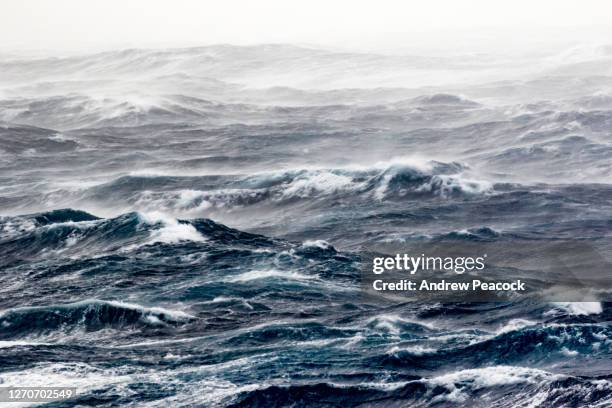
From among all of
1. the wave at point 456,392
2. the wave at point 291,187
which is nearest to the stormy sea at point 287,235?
the wave at point 456,392

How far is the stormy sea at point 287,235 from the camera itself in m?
39.4

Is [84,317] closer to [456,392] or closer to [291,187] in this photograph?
[456,392]

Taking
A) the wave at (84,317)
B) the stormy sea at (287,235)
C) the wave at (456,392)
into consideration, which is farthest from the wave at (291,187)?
the wave at (456,392)

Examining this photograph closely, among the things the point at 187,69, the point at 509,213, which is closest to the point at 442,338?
the point at 509,213

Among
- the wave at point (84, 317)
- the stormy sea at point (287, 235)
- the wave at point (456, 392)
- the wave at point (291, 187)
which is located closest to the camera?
the wave at point (456, 392)

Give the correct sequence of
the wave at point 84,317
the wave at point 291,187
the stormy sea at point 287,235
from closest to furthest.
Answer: the stormy sea at point 287,235 → the wave at point 84,317 → the wave at point 291,187

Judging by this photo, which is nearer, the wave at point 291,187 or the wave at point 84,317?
the wave at point 84,317

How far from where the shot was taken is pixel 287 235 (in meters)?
65.6

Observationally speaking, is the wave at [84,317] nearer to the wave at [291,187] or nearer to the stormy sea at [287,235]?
the stormy sea at [287,235]

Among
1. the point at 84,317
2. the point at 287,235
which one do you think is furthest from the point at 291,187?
the point at 84,317

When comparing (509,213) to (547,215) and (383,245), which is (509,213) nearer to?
(547,215)

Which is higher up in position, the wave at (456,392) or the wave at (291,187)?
the wave at (291,187)

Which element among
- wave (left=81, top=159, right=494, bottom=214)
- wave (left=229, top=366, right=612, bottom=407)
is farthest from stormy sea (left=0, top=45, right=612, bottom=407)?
wave (left=81, top=159, right=494, bottom=214)

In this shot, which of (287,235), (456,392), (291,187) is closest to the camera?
(456,392)
